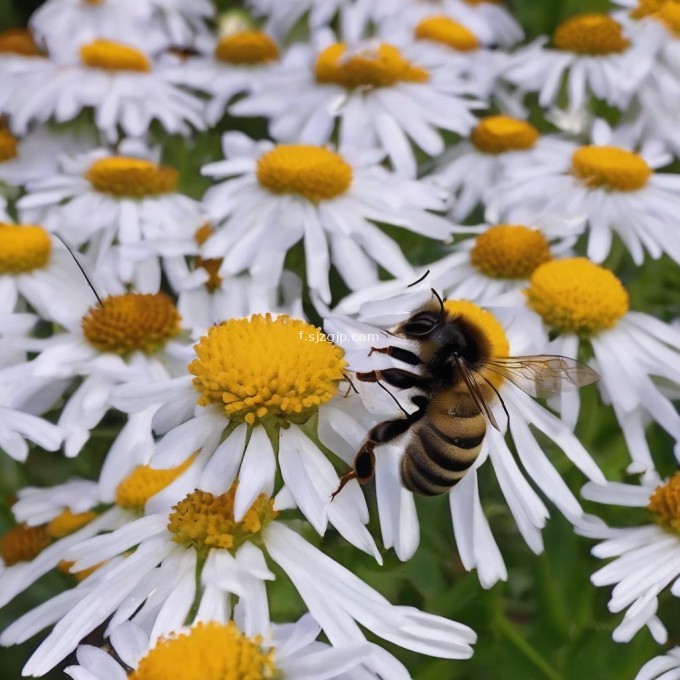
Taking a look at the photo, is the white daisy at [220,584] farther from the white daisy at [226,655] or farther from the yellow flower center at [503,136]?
the yellow flower center at [503,136]

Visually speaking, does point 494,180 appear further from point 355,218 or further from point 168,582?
point 168,582

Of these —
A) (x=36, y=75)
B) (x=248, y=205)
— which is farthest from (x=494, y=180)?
(x=36, y=75)

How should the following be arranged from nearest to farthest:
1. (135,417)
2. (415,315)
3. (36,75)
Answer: (415,315) < (135,417) < (36,75)

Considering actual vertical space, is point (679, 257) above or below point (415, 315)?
below

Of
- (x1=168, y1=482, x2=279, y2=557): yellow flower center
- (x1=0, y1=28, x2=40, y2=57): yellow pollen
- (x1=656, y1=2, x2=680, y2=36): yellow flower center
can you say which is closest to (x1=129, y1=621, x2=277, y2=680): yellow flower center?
(x1=168, y1=482, x2=279, y2=557): yellow flower center

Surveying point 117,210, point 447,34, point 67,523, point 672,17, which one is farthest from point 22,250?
point 672,17

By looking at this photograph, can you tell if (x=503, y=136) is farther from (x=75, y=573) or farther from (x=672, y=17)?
(x=75, y=573)

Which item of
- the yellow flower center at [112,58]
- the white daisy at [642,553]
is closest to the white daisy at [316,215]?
the white daisy at [642,553]
